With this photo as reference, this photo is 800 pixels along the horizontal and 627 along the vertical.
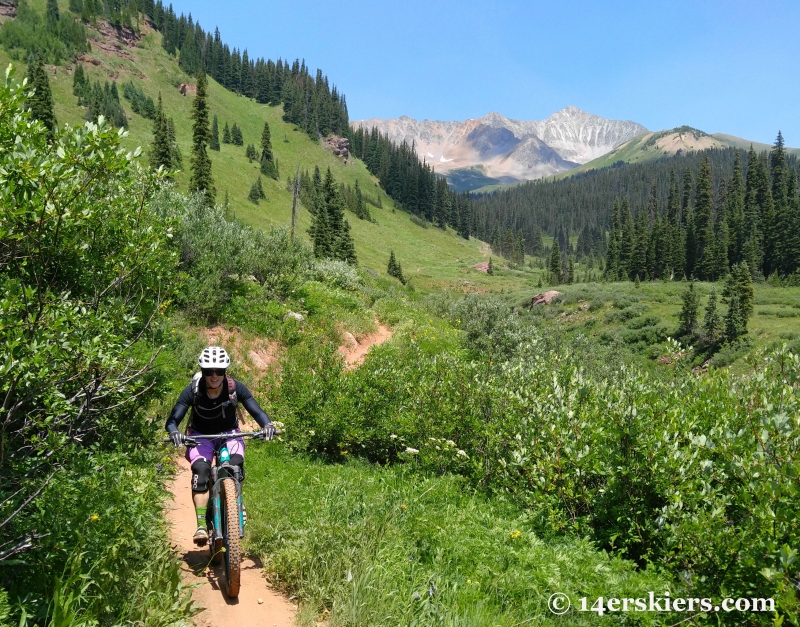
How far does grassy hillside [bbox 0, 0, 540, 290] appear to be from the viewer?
8394 cm

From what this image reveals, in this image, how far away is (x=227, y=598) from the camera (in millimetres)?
5098

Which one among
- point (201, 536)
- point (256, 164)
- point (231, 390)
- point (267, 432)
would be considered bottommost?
point (201, 536)

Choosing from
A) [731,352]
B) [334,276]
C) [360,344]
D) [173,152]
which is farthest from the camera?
[173,152]

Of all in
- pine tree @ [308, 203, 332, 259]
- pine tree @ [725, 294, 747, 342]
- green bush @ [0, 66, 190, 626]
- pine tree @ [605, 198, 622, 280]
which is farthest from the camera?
pine tree @ [605, 198, 622, 280]

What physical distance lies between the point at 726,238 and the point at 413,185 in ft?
287

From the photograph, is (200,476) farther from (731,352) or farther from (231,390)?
(731,352)

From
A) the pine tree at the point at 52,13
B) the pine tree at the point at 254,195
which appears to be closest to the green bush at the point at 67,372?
the pine tree at the point at 254,195

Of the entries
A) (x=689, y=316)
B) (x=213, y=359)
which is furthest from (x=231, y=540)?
(x=689, y=316)

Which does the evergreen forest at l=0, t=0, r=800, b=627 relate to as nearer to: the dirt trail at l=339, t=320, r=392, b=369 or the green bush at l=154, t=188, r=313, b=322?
the green bush at l=154, t=188, r=313, b=322

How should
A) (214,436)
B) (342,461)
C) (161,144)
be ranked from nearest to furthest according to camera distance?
(214,436), (342,461), (161,144)

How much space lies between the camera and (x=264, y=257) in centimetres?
2028

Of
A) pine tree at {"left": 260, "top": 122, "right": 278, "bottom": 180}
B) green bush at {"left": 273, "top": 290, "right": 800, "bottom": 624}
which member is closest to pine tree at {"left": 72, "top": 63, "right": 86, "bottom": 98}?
pine tree at {"left": 260, "top": 122, "right": 278, "bottom": 180}

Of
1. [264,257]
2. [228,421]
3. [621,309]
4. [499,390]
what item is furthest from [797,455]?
[621,309]

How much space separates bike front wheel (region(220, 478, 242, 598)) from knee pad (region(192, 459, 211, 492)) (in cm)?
34
